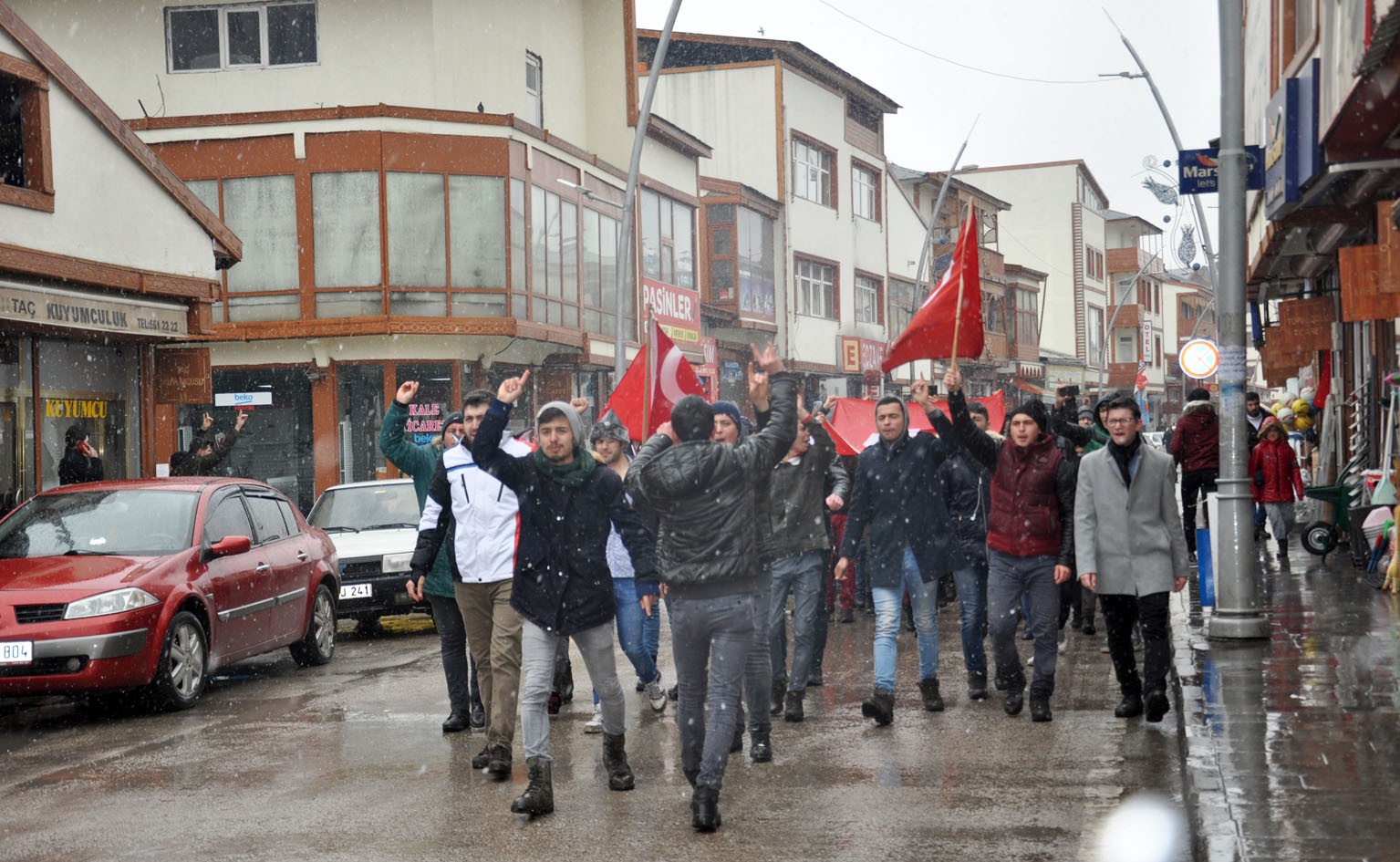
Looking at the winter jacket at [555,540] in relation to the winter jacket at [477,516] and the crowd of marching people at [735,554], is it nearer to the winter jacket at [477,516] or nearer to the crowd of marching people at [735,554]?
the crowd of marching people at [735,554]

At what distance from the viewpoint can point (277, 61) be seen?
28.2 m

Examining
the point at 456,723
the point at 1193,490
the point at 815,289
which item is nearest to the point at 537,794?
the point at 456,723

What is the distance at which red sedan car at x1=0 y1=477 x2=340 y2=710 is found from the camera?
33.1 ft

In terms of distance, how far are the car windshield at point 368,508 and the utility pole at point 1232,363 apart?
8.00 m

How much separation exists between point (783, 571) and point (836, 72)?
39.6m

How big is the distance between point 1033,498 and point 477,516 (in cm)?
325

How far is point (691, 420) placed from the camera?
22.8ft

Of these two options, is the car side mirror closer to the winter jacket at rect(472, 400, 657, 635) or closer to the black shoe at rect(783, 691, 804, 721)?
the black shoe at rect(783, 691, 804, 721)

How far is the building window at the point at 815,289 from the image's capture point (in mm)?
45719

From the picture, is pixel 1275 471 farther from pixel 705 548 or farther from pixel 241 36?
pixel 241 36

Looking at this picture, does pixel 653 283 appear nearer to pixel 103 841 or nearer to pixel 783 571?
pixel 783 571

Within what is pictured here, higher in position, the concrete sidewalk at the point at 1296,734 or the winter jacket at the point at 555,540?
the winter jacket at the point at 555,540

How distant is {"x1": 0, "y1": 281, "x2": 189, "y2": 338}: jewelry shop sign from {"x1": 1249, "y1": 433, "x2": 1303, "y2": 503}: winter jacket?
12586mm

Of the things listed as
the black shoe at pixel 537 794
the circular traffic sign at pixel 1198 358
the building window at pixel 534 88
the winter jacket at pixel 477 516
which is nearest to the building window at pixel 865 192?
the building window at pixel 534 88
